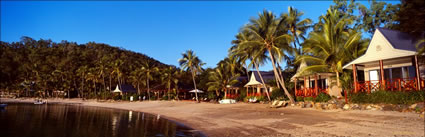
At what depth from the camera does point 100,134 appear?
12875 millimetres

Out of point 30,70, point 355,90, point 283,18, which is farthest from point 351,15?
point 30,70

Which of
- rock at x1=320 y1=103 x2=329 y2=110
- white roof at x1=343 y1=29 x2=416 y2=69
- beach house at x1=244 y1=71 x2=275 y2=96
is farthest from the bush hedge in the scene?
beach house at x1=244 y1=71 x2=275 y2=96

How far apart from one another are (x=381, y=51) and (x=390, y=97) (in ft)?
10.3

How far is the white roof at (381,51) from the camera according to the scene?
544 inches

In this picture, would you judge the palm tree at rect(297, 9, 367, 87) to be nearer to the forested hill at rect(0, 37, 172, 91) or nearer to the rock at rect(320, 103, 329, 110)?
the rock at rect(320, 103, 329, 110)

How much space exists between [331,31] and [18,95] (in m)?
78.1

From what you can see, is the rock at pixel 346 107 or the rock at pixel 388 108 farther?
the rock at pixel 346 107

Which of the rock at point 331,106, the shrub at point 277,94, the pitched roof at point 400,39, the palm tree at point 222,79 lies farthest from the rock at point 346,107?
the palm tree at point 222,79

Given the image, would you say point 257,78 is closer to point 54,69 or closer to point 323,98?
point 323,98

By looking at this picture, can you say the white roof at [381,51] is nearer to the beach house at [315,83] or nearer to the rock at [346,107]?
the rock at [346,107]

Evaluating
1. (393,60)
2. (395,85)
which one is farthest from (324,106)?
(393,60)

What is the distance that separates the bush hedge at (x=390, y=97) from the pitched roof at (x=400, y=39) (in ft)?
9.47

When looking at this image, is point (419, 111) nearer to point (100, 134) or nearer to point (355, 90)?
point (355, 90)

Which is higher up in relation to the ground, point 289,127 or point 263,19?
point 263,19
